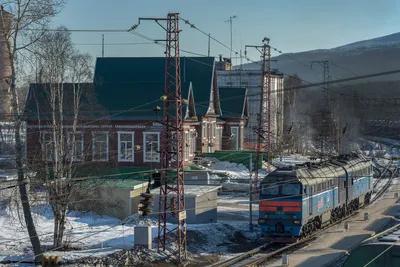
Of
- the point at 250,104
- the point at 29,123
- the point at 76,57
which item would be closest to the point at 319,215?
the point at 76,57

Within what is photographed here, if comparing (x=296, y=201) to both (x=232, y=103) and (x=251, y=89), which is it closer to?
(x=232, y=103)

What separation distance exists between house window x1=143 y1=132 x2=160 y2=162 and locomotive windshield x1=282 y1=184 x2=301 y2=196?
54.1ft

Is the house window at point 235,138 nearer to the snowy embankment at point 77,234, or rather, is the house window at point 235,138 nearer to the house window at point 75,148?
the house window at point 75,148

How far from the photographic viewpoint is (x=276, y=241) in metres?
28.8

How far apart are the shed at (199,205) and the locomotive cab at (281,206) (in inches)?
160

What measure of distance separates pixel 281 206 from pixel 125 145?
1854 cm

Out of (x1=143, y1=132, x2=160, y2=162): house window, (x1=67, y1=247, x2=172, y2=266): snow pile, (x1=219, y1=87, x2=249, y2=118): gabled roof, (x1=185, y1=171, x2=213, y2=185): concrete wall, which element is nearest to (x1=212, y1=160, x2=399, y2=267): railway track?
(x1=67, y1=247, x2=172, y2=266): snow pile

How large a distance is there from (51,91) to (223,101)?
3474 centimetres

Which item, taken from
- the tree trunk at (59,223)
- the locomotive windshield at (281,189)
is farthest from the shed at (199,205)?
the tree trunk at (59,223)

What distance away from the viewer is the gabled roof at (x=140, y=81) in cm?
4456

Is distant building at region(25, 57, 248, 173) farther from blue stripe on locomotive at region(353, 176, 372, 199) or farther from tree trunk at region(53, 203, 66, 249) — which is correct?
blue stripe on locomotive at region(353, 176, 372, 199)

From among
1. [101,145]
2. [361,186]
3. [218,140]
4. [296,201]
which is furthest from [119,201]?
[218,140]

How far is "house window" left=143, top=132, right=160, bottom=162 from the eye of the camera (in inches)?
1705

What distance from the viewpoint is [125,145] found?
44219 mm
